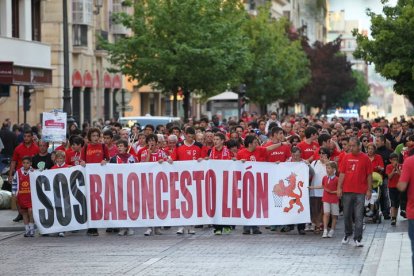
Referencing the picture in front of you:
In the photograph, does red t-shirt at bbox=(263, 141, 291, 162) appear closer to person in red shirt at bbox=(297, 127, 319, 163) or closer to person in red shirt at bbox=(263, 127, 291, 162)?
person in red shirt at bbox=(263, 127, 291, 162)

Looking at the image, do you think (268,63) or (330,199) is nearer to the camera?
(330,199)

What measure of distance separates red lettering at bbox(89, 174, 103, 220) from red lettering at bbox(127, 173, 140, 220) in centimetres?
45

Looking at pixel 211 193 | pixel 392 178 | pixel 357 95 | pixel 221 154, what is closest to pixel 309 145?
pixel 392 178

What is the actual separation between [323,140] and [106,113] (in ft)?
131

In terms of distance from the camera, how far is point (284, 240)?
19.2 m

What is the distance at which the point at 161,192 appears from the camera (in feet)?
66.4

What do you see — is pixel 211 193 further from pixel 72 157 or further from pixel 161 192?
pixel 72 157

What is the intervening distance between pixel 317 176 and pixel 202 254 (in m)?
3.82

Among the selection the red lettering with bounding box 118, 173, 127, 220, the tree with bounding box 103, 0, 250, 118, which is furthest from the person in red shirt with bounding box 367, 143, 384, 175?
the tree with bounding box 103, 0, 250, 118

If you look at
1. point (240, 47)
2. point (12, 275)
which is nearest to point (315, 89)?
point (240, 47)

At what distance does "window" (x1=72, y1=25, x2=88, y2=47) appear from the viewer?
53250 millimetres

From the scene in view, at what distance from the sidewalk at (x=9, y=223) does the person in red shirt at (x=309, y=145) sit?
16.0 ft

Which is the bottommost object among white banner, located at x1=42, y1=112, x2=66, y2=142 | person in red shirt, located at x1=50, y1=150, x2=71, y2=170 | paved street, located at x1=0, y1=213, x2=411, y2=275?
paved street, located at x1=0, y1=213, x2=411, y2=275

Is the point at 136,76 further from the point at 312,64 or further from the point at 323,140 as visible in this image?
the point at 312,64
